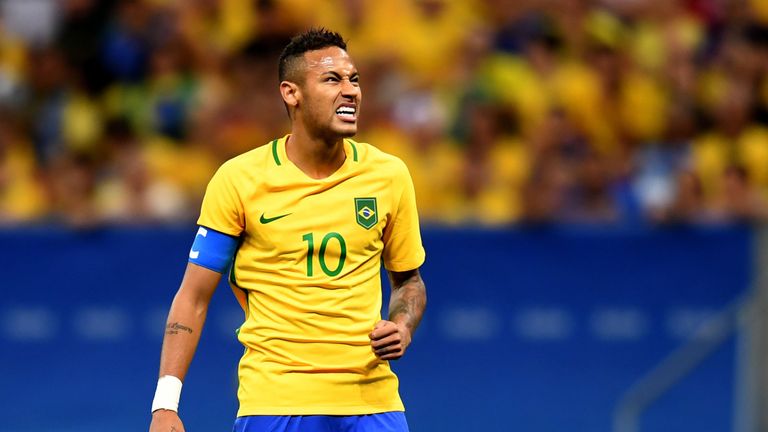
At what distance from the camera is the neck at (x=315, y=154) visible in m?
5.17

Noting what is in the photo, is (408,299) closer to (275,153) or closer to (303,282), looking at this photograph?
(303,282)

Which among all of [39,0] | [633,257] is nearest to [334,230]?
[633,257]

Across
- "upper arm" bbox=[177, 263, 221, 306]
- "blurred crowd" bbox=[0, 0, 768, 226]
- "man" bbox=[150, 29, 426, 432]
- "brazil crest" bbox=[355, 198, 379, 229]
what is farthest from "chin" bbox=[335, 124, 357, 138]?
"blurred crowd" bbox=[0, 0, 768, 226]

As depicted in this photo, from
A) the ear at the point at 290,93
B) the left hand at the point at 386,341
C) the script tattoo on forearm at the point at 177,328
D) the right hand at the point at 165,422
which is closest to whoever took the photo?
the left hand at the point at 386,341

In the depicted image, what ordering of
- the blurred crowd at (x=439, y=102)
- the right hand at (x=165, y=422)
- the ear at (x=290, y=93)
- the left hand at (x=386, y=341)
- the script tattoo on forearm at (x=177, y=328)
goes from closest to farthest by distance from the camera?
the left hand at (x=386, y=341)
the right hand at (x=165, y=422)
the script tattoo on forearm at (x=177, y=328)
the ear at (x=290, y=93)
the blurred crowd at (x=439, y=102)

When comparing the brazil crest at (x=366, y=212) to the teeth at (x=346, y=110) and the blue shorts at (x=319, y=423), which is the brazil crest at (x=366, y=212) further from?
the blue shorts at (x=319, y=423)

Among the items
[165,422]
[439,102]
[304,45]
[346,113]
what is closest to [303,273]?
[346,113]

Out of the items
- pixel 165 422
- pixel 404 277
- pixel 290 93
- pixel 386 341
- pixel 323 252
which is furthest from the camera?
pixel 404 277

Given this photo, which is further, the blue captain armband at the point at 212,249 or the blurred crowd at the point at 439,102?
the blurred crowd at the point at 439,102

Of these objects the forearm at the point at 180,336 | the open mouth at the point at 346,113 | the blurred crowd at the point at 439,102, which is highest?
the blurred crowd at the point at 439,102

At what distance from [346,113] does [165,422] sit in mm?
1210

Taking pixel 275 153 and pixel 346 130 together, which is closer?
pixel 346 130

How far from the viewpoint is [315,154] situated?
17.0 feet

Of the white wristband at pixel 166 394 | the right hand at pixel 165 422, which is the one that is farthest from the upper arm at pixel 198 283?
the right hand at pixel 165 422
